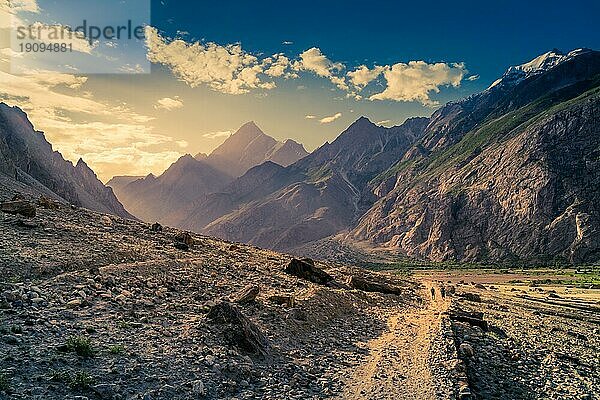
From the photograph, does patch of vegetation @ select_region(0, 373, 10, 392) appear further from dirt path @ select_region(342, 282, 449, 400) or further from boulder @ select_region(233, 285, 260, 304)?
boulder @ select_region(233, 285, 260, 304)

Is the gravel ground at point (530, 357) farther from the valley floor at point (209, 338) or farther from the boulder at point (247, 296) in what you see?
the boulder at point (247, 296)

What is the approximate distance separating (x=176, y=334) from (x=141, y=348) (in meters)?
2.04

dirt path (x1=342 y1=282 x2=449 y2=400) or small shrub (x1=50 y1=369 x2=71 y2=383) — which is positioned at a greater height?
small shrub (x1=50 y1=369 x2=71 y2=383)

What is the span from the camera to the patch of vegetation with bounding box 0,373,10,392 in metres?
9.59

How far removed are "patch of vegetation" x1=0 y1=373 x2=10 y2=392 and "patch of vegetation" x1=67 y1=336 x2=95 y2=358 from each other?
88.4 inches

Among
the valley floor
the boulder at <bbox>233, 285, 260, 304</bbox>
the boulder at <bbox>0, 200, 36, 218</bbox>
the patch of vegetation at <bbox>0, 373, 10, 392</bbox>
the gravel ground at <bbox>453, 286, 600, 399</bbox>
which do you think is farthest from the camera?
the boulder at <bbox>0, 200, 36, 218</bbox>

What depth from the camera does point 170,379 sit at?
12.6 meters

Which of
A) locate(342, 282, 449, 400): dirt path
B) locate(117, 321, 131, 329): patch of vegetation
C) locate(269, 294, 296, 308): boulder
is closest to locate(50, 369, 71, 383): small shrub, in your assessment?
locate(117, 321, 131, 329): patch of vegetation

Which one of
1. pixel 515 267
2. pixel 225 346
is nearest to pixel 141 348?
pixel 225 346

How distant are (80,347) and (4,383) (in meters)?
2.71

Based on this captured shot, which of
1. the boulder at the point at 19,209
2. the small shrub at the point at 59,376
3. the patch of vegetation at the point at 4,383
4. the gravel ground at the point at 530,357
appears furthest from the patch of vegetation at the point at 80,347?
the boulder at the point at 19,209

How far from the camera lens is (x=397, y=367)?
60.7ft

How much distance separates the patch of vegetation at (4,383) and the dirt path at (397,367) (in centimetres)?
974

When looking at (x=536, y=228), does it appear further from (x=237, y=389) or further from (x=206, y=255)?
(x=237, y=389)
